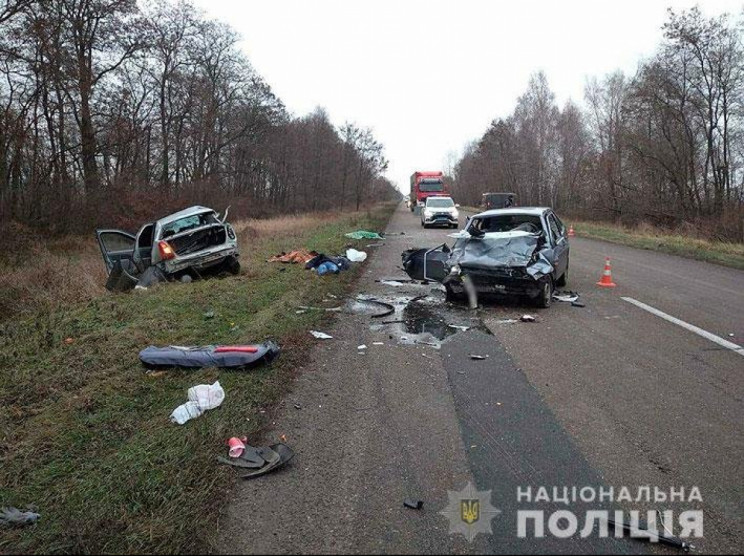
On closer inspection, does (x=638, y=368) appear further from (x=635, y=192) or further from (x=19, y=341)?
(x=635, y=192)

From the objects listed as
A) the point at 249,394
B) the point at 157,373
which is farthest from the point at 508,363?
the point at 157,373

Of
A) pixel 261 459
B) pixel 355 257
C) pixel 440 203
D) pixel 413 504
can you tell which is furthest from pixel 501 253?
pixel 440 203

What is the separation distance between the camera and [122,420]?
179 inches

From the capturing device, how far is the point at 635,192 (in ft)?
113

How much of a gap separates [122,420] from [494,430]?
3.19 m

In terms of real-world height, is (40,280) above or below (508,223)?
below

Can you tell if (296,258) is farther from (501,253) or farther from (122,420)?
(122,420)

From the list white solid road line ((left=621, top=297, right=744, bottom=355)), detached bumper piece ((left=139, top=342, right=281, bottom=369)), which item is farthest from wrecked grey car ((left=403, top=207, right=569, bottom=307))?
detached bumper piece ((left=139, top=342, right=281, bottom=369))

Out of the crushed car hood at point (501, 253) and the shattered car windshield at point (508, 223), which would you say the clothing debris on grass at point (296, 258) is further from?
the crushed car hood at point (501, 253)

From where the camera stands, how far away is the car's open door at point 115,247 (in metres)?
12.1

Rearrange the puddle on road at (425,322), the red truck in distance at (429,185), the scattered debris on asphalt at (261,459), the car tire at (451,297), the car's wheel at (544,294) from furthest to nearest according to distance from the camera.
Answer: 1. the red truck in distance at (429,185)
2. the car tire at (451,297)
3. the car's wheel at (544,294)
4. the puddle on road at (425,322)
5. the scattered debris on asphalt at (261,459)

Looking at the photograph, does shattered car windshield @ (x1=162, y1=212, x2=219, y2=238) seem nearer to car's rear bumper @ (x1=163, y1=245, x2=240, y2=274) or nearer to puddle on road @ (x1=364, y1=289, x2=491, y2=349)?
car's rear bumper @ (x1=163, y1=245, x2=240, y2=274)

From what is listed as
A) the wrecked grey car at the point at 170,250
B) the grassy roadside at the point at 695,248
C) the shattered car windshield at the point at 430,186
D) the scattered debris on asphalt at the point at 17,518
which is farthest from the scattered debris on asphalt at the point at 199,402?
the shattered car windshield at the point at 430,186

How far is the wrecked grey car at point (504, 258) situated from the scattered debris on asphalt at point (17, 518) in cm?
697
